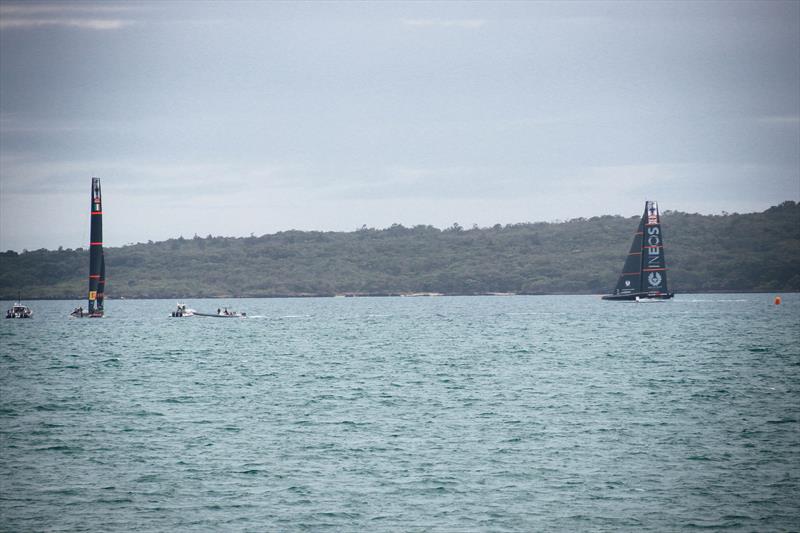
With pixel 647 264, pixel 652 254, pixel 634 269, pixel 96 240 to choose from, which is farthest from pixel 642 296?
pixel 96 240

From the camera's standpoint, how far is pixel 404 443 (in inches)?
1406

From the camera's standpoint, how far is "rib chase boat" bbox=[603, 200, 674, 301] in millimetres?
166500

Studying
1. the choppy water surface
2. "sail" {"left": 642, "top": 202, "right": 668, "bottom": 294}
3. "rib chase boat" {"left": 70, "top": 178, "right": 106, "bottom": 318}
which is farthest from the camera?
"sail" {"left": 642, "top": 202, "right": 668, "bottom": 294}

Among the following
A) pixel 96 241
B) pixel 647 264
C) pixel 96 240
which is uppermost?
pixel 96 240

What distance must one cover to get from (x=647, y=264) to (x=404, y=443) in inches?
5536

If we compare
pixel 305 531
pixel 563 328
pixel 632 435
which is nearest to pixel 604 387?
pixel 632 435

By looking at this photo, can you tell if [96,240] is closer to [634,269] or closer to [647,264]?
[647,264]

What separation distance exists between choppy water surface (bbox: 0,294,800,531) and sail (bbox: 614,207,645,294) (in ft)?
312

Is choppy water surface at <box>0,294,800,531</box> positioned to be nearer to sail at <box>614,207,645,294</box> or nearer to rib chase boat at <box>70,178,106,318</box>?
rib chase boat at <box>70,178,106,318</box>

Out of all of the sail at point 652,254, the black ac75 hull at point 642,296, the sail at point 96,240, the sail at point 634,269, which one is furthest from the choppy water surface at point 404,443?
the black ac75 hull at point 642,296

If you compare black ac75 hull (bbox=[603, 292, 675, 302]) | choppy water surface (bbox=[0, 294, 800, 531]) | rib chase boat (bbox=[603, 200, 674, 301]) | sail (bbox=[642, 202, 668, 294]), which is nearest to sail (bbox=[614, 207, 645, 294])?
rib chase boat (bbox=[603, 200, 674, 301])

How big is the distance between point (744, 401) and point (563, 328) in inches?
2849

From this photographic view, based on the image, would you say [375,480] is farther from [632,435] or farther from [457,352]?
[457,352]

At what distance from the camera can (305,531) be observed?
2447 cm
